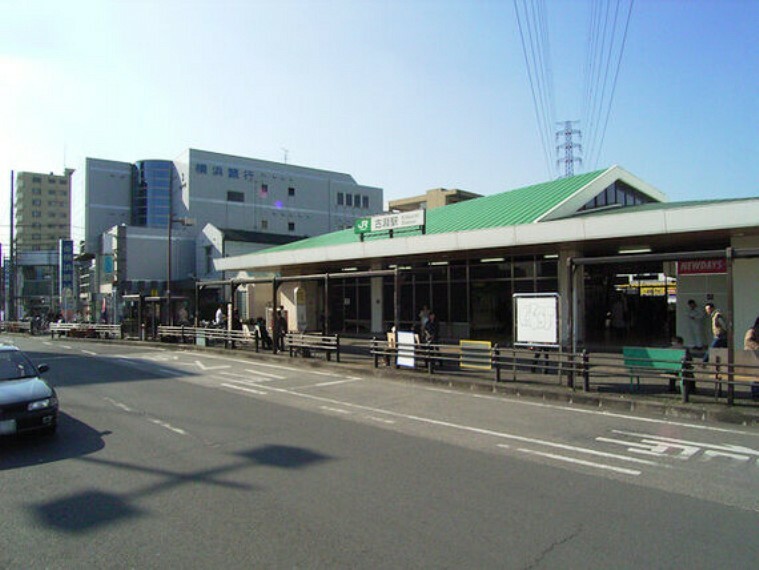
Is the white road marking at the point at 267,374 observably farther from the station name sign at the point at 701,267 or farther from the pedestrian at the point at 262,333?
the station name sign at the point at 701,267

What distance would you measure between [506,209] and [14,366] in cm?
1858

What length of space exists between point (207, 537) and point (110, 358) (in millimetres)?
19327

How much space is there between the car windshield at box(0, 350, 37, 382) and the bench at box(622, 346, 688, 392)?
11081 mm

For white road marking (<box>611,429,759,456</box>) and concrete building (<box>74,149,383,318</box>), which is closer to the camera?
white road marking (<box>611,429,759,456</box>)

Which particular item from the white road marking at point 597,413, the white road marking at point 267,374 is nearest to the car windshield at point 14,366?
the white road marking at point 267,374

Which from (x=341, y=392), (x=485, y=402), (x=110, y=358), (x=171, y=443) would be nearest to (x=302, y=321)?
(x=110, y=358)

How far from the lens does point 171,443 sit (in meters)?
7.82

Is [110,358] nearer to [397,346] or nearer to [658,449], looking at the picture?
[397,346]

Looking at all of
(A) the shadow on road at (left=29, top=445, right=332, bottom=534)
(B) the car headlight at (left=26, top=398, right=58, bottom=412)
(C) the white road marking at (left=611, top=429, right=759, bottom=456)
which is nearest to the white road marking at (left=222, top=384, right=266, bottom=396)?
(B) the car headlight at (left=26, top=398, right=58, bottom=412)

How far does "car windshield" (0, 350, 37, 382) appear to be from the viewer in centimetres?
848

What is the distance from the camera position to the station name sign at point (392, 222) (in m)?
21.6

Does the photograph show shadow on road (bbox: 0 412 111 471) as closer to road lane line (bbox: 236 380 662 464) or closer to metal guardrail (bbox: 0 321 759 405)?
road lane line (bbox: 236 380 662 464)

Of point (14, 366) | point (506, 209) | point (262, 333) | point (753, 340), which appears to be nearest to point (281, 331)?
point (262, 333)

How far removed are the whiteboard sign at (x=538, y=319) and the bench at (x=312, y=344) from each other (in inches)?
255
